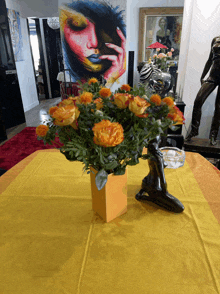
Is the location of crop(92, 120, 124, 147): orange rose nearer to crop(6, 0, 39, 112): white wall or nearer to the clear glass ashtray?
the clear glass ashtray

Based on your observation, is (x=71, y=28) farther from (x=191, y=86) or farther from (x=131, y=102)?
(x=131, y=102)

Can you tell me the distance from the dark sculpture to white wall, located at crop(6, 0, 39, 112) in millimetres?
4828

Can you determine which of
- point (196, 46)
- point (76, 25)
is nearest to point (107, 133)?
point (196, 46)

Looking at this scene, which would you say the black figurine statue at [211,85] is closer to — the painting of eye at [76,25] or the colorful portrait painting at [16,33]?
the painting of eye at [76,25]

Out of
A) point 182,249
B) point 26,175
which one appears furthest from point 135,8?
point 182,249

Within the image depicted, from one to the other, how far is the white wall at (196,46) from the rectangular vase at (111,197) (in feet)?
7.34

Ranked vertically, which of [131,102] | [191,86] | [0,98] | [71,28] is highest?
[71,28]

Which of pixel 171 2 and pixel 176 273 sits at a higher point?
pixel 171 2

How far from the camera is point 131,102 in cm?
65

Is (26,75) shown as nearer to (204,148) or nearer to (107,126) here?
(204,148)

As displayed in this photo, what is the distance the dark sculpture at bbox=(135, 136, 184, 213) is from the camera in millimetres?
875

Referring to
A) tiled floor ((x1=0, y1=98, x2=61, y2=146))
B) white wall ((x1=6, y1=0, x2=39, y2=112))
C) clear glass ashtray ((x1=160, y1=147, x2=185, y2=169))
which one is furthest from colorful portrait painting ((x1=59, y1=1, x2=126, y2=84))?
clear glass ashtray ((x1=160, y1=147, x2=185, y2=169))

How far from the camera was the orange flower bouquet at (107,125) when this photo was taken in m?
0.64

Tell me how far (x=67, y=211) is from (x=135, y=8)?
15.1 ft
